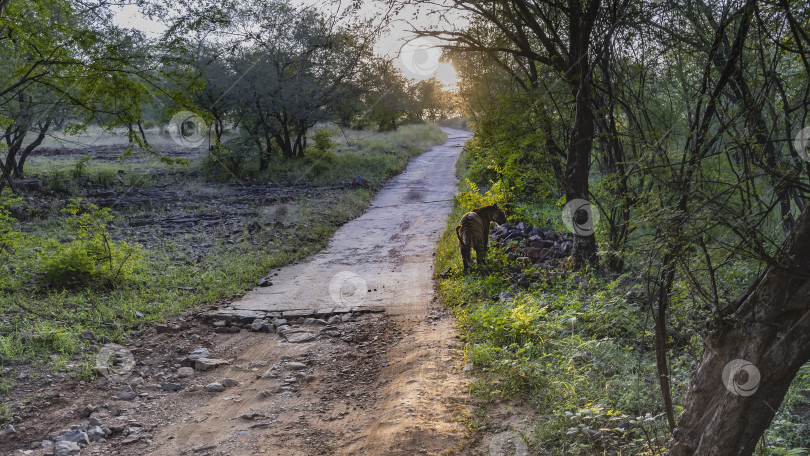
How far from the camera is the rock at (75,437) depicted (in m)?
4.32

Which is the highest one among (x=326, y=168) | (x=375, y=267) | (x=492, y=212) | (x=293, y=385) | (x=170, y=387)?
(x=326, y=168)

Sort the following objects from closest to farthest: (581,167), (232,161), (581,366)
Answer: (581,366) < (581,167) < (232,161)

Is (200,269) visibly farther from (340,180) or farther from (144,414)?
(340,180)

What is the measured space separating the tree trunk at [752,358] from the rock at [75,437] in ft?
14.6

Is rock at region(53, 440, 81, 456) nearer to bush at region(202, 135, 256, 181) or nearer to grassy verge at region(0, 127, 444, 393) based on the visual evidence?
grassy verge at region(0, 127, 444, 393)

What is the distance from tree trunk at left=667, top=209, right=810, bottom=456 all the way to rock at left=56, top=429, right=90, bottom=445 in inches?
175

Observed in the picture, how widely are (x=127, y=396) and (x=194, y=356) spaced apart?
1024 mm

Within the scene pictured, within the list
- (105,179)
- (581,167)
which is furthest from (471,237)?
(105,179)

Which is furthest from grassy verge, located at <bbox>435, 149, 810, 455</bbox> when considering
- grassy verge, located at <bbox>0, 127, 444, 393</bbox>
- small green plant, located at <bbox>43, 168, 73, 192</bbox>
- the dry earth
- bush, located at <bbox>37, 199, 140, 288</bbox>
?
small green plant, located at <bbox>43, 168, 73, 192</bbox>

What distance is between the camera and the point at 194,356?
20.3 ft

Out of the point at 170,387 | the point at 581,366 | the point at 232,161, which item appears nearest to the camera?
the point at 581,366

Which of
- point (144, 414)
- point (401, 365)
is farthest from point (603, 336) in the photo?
point (144, 414)

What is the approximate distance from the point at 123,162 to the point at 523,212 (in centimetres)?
2196

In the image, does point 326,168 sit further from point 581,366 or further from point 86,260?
point 581,366
